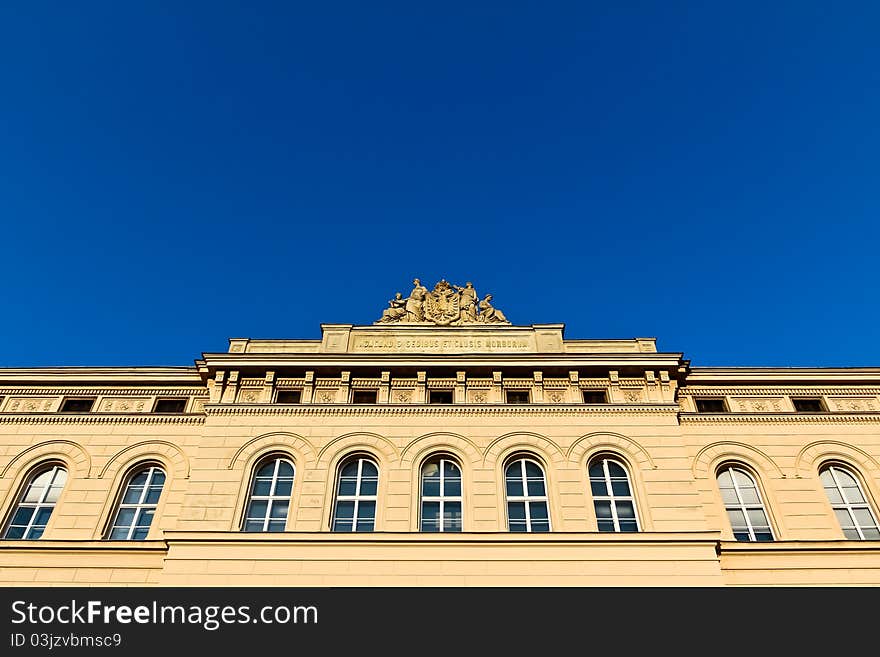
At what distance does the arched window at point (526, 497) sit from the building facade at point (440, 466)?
0.20 ft

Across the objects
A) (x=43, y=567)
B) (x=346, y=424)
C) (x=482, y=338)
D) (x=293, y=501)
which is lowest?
(x=43, y=567)

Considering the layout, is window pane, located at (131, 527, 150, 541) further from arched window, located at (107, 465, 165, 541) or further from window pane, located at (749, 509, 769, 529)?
window pane, located at (749, 509, 769, 529)

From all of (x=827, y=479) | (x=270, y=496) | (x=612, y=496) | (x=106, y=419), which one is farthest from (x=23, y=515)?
(x=827, y=479)

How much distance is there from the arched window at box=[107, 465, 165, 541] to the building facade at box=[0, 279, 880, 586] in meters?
0.05

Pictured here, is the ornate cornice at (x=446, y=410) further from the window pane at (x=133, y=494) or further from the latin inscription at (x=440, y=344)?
the window pane at (x=133, y=494)

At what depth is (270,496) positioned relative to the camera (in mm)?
19000

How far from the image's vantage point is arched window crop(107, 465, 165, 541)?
1898 centimetres

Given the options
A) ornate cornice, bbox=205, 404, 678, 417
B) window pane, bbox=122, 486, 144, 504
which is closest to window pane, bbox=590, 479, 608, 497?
ornate cornice, bbox=205, 404, 678, 417

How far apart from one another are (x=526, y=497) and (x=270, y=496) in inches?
293

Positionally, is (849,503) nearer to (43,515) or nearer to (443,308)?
(443,308)

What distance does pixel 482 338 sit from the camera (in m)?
23.2

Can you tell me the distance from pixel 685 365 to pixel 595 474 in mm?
5336
